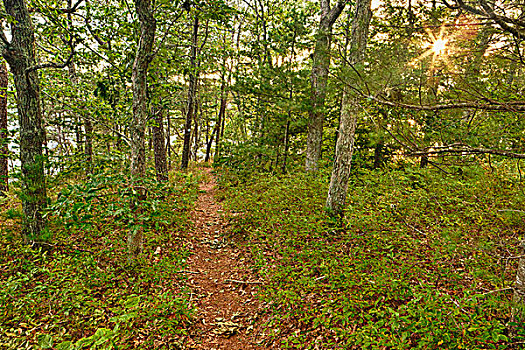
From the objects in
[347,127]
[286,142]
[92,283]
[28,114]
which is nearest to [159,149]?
[28,114]

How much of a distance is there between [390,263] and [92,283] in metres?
5.63

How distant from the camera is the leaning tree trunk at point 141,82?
4.95 m

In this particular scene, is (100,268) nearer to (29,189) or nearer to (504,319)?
(29,189)

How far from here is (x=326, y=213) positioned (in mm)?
6758

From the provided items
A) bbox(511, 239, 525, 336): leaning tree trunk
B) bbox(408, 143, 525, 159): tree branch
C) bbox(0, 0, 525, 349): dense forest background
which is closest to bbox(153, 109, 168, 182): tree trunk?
bbox(0, 0, 525, 349): dense forest background

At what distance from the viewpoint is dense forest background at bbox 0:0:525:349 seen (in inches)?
119

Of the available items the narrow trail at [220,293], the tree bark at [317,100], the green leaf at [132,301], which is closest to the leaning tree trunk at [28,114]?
the green leaf at [132,301]

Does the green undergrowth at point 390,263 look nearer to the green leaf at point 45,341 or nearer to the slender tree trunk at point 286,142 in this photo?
the slender tree trunk at point 286,142

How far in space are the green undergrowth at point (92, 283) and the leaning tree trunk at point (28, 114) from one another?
366 millimetres

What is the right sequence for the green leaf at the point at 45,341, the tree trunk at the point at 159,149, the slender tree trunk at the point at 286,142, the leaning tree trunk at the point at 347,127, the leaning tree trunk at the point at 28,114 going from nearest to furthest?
the green leaf at the point at 45,341, the leaning tree trunk at the point at 28,114, the leaning tree trunk at the point at 347,127, the tree trunk at the point at 159,149, the slender tree trunk at the point at 286,142

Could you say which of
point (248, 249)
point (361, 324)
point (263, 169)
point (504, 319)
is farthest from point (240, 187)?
point (504, 319)

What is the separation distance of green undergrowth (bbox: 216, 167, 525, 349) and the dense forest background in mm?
39

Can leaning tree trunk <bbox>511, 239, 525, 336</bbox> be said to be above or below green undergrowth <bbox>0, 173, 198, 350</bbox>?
above

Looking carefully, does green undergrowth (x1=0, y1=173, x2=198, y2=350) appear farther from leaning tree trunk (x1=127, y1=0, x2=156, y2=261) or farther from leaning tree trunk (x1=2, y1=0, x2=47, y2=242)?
leaning tree trunk (x1=127, y1=0, x2=156, y2=261)
